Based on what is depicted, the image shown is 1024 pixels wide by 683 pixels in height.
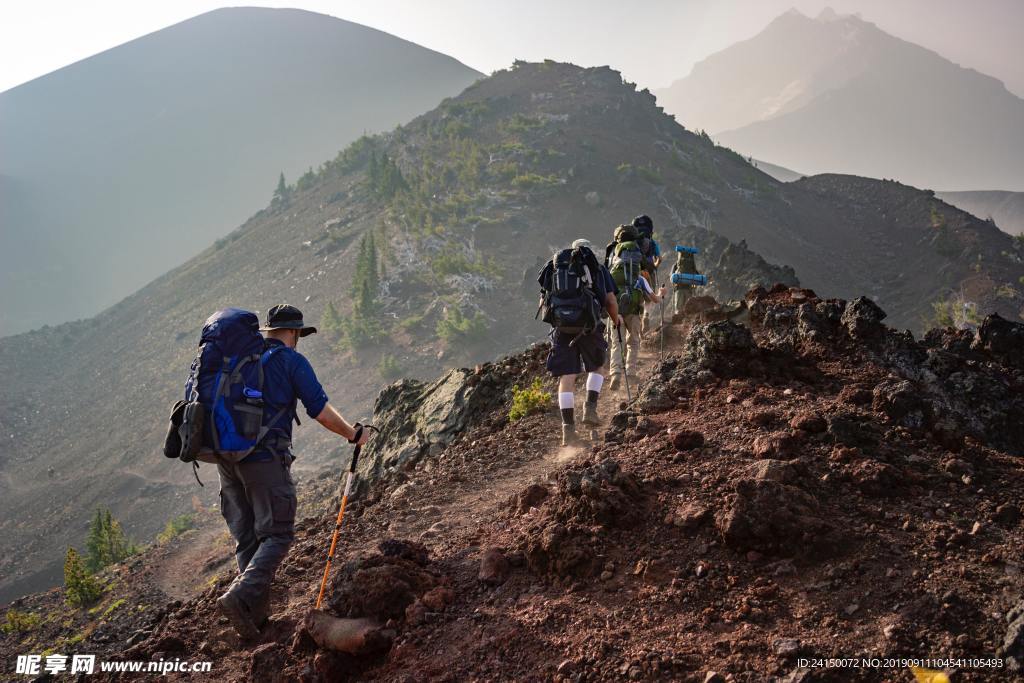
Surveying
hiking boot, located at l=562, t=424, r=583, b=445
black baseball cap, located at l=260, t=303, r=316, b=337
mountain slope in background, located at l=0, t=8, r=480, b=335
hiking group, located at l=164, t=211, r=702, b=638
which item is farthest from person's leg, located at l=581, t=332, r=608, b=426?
mountain slope in background, located at l=0, t=8, r=480, b=335

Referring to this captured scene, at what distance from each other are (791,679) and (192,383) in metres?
3.88

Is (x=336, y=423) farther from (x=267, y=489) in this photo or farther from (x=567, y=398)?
(x=567, y=398)

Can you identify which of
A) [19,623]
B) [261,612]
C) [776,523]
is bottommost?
[19,623]

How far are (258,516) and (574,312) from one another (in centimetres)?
359

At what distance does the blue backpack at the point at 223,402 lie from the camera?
4.49m

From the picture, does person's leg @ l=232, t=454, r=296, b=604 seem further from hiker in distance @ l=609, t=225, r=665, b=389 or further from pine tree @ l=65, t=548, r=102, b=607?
pine tree @ l=65, t=548, r=102, b=607

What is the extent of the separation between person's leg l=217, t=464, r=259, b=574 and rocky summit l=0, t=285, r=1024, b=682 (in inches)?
22.0

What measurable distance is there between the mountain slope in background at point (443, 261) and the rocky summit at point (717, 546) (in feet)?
70.0

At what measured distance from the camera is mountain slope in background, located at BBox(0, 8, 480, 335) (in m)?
104

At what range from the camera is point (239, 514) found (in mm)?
4828

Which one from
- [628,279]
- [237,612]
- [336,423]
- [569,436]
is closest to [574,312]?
[569,436]

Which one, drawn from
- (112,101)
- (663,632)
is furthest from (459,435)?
(112,101)

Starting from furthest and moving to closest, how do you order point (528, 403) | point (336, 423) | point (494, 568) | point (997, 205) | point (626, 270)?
point (997, 205) → point (626, 270) → point (528, 403) → point (336, 423) → point (494, 568)

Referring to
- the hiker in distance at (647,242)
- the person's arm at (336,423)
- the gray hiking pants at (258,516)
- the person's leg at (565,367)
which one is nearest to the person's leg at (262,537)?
the gray hiking pants at (258,516)
